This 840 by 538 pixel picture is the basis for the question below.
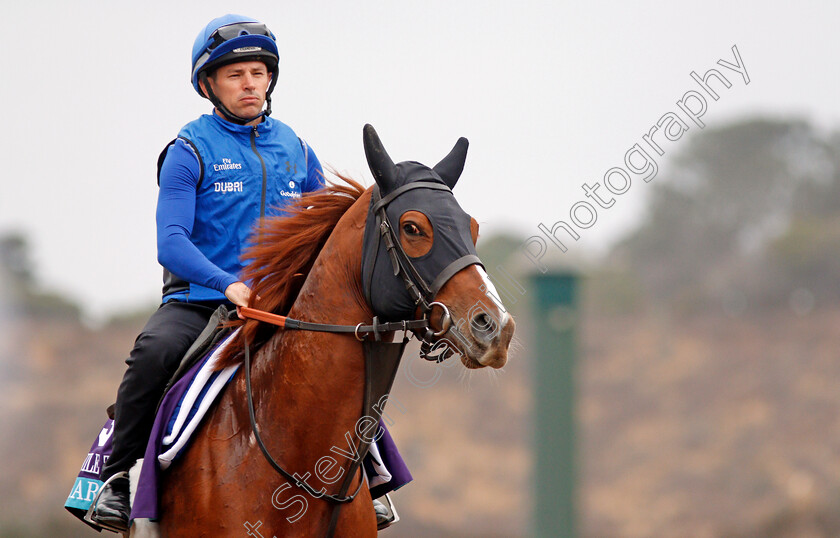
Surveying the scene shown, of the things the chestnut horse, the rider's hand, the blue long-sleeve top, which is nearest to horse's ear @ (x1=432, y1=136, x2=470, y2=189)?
the chestnut horse

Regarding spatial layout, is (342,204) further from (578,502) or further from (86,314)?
(86,314)

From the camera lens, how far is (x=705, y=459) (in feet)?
63.9

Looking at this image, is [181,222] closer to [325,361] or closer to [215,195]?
[215,195]

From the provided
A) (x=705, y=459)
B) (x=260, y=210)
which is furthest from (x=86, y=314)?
(x=260, y=210)

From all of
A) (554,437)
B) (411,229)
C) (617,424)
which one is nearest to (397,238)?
(411,229)

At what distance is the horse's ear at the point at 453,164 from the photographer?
3.91 meters

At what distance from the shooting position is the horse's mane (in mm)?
4039

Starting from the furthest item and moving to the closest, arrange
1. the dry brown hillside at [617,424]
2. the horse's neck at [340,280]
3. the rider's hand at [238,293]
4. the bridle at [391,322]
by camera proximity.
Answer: the dry brown hillside at [617,424] < the rider's hand at [238,293] < the horse's neck at [340,280] < the bridle at [391,322]

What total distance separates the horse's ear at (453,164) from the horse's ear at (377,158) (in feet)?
0.78

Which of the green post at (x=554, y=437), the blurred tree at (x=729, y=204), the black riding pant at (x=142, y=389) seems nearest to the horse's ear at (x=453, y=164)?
the black riding pant at (x=142, y=389)

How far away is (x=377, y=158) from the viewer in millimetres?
3715

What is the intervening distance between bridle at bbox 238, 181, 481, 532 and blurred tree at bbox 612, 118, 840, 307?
23.8 metres

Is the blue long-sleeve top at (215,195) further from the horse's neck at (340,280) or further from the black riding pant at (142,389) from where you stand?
the horse's neck at (340,280)

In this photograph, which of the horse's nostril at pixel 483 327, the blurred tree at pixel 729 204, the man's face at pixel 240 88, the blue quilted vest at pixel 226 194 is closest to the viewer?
the horse's nostril at pixel 483 327
